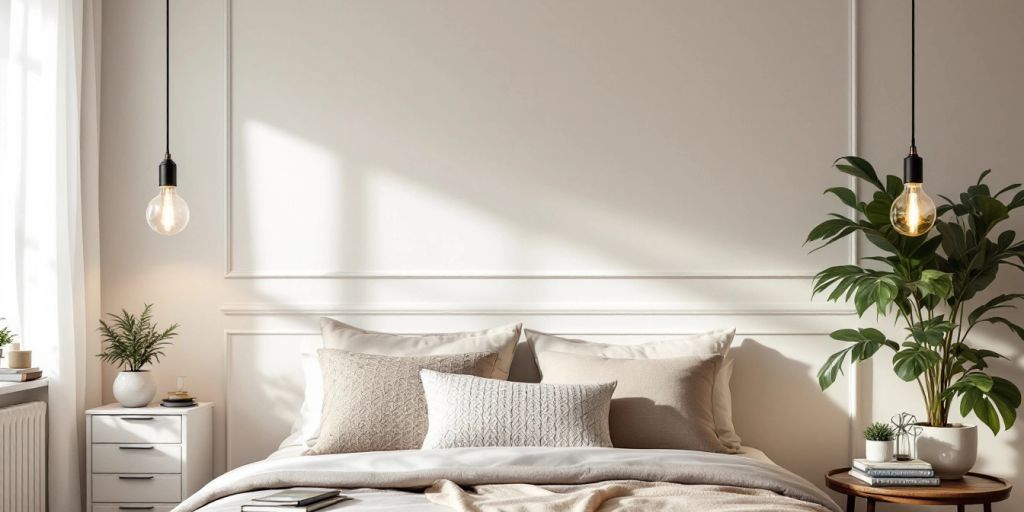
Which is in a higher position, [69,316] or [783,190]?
[783,190]

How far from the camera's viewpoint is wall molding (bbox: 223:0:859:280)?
13.2 feet

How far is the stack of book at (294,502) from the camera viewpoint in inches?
98.9

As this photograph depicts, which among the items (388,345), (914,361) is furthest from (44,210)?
(914,361)

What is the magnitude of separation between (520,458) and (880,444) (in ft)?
4.91

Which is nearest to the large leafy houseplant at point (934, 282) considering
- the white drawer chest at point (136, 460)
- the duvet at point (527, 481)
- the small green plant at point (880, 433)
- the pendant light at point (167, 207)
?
the small green plant at point (880, 433)

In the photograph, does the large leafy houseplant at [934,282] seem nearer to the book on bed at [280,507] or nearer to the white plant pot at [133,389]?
the book on bed at [280,507]

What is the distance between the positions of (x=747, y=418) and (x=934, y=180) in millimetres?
1296

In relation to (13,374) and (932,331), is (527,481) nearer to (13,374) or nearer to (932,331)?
(932,331)

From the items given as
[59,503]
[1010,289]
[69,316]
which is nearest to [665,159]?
[1010,289]

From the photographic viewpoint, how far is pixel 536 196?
13.5ft

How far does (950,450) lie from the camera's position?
141 inches

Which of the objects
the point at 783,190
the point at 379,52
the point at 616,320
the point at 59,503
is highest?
the point at 379,52

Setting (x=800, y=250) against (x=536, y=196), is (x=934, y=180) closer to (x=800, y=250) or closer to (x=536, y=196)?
(x=800, y=250)

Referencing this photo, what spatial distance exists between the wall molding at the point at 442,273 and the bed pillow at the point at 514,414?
0.80m
